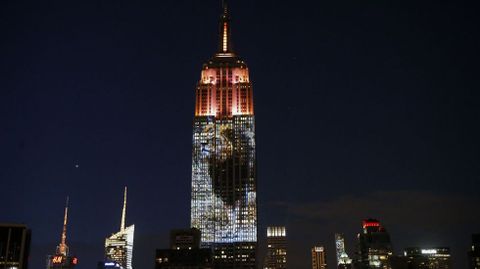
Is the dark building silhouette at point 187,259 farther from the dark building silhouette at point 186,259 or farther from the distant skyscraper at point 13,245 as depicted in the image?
the distant skyscraper at point 13,245

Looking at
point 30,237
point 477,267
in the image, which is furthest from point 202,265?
point 477,267

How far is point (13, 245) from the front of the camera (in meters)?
146

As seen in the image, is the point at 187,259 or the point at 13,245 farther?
the point at 187,259

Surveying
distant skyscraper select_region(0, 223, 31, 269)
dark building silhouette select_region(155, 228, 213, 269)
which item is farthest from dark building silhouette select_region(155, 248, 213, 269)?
distant skyscraper select_region(0, 223, 31, 269)

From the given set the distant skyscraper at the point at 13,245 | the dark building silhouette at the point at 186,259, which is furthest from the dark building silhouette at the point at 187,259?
the distant skyscraper at the point at 13,245

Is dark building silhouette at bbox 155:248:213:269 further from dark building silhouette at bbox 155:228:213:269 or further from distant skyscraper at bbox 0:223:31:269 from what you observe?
distant skyscraper at bbox 0:223:31:269

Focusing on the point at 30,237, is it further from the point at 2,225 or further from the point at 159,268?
the point at 159,268

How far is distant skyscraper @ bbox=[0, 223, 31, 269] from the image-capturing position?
472 feet

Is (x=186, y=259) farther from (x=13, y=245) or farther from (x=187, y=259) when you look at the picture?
(x=13, y=245)

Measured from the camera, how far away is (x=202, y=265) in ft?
606

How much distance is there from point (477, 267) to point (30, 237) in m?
146

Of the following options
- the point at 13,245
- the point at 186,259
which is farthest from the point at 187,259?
the point at 13,245

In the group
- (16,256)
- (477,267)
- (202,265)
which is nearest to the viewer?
(16,256)

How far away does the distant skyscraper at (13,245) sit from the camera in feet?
472
